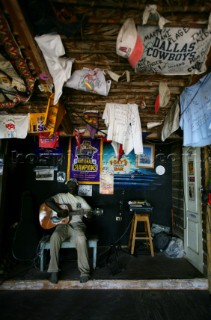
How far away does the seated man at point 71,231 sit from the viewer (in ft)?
11.4

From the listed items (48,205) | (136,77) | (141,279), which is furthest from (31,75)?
(141,279)

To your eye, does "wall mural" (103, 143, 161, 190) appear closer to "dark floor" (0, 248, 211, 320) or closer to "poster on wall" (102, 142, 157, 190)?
"poster on wall" (102, 142, 157, 190)

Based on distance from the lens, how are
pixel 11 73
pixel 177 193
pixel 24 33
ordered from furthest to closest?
pixel 177 193, pixel 11 73, pixel 24 33

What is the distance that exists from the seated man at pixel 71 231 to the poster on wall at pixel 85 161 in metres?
0.70

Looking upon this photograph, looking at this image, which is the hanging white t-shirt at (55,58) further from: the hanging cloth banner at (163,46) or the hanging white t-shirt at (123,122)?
the hanging white t-shirt at (123,122)

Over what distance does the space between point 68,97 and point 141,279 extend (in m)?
3.19

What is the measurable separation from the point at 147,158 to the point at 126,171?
642 millimetres

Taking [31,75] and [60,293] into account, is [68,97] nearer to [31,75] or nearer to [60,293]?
[31,75]

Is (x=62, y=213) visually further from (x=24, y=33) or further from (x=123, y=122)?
(x=24, y=33)

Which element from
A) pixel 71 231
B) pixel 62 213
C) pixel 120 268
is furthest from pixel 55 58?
pixel 120 268

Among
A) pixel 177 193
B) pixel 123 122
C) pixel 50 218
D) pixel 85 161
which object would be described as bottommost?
pixel 50 218

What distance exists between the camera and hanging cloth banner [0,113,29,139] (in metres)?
3.69

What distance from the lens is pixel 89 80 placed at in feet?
7.86

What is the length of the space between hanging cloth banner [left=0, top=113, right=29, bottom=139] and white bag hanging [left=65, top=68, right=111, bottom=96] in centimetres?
165
